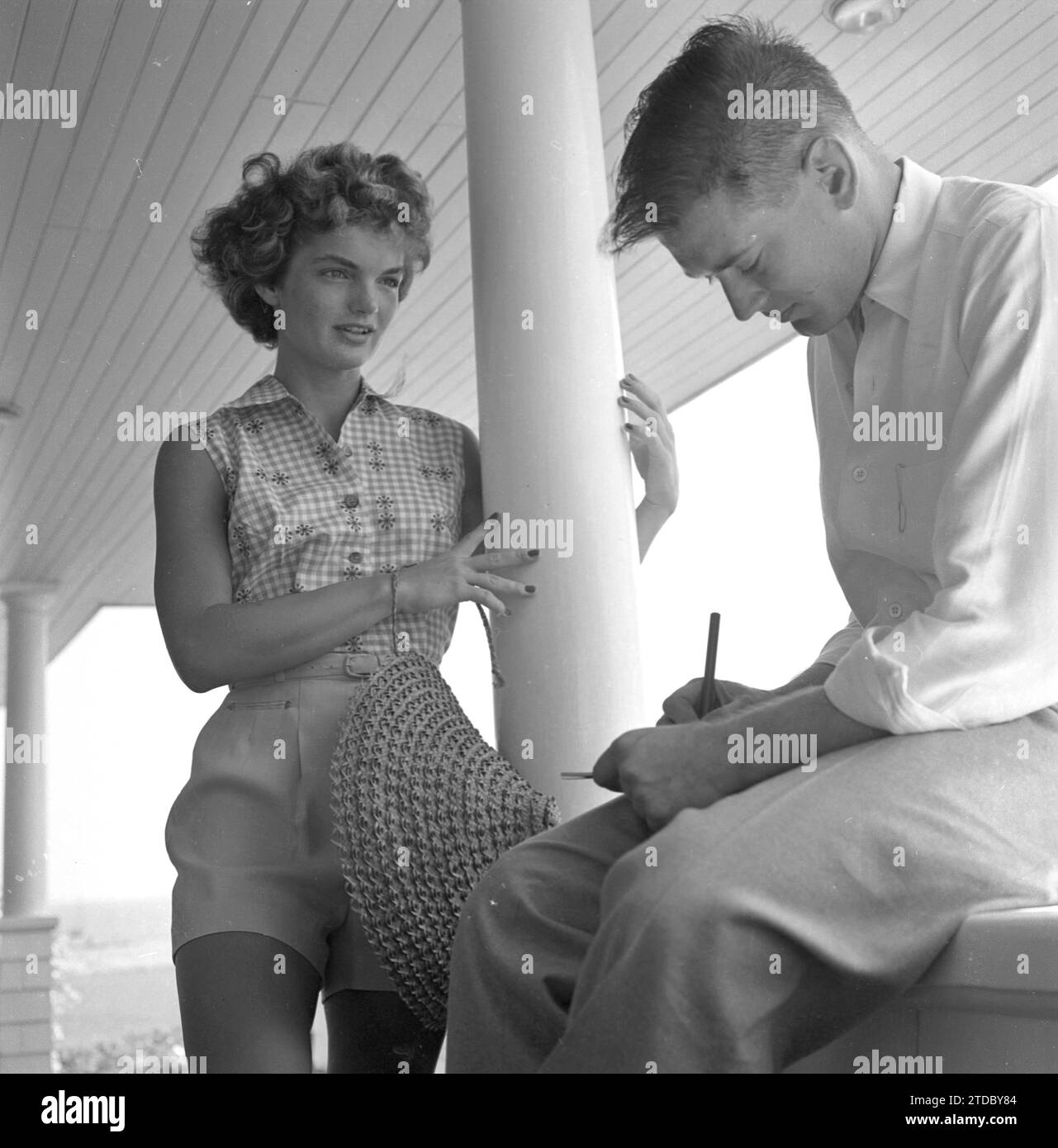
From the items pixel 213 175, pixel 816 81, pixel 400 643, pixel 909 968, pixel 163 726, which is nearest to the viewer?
pixel 909 968

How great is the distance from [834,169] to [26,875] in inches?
33.5

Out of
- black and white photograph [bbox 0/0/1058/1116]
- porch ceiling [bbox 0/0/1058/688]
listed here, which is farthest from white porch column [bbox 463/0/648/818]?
porch ceiling [bbox 0/0/1058/688]

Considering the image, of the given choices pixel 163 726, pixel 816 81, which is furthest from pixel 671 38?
pixel 163 726

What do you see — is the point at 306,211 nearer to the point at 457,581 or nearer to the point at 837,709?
the point at 457,581

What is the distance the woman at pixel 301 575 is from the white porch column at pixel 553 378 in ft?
0.13

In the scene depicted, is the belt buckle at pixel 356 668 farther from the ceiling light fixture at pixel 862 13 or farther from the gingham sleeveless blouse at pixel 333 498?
the ceiling light fixture at pixel 862 13

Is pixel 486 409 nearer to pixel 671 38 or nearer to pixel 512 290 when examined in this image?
pixel 512 290

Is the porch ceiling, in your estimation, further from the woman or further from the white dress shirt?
the white dress shirt

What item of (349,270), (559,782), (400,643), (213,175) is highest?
(213,175)

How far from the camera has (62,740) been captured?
1.15 m

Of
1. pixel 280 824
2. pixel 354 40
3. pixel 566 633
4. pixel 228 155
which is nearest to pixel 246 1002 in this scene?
pixel 280 824

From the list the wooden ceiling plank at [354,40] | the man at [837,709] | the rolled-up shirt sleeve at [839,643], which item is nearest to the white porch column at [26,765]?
the man at [837,709]
